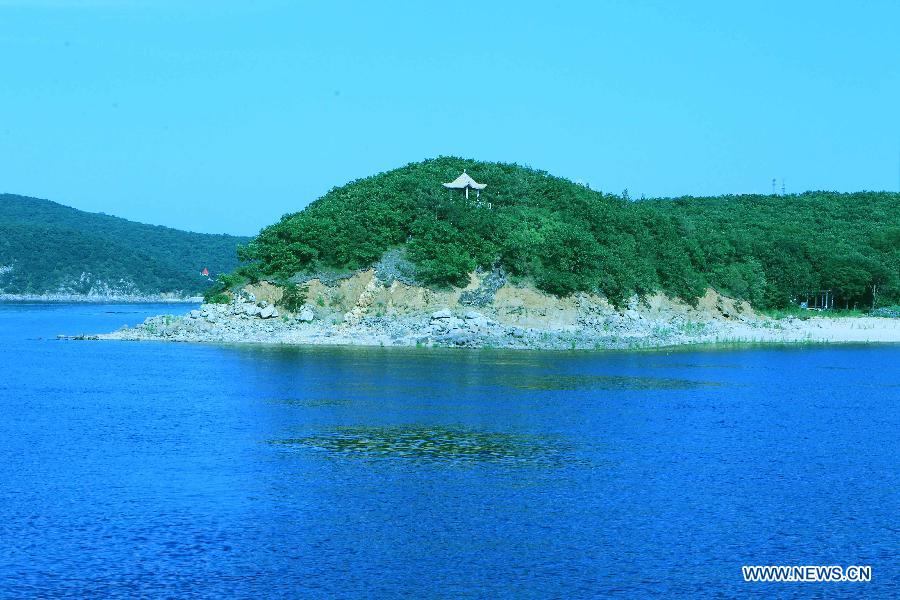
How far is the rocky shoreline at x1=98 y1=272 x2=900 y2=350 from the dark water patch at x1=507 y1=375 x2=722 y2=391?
18.1 meters

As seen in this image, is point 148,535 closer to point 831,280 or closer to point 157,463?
point 157,463

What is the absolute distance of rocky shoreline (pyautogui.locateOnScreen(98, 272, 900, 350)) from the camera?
2618 inches

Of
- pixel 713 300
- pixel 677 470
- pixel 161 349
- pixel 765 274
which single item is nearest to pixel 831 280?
pixel 765 274

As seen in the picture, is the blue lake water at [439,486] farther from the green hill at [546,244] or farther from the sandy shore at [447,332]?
the green hill at [546,244]

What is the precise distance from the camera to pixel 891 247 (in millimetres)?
117125

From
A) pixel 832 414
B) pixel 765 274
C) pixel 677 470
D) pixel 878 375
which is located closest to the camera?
pixel 677 470

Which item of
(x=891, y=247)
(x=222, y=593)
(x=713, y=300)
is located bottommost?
(x=222, y=593)

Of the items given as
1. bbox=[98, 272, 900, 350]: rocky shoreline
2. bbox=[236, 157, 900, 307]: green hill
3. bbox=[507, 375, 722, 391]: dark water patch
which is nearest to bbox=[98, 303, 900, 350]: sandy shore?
bbox=[98, 272, 900, 350]: rocky shoreline

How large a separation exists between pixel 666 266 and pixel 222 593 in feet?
235

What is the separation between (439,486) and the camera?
23250 millimetres

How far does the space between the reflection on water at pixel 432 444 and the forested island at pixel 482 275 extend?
34291mm

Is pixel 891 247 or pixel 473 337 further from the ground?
pixel 891 247

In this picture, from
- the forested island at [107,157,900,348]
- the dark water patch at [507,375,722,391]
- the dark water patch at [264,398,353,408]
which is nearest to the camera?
the dark water patch at [264,398,353,408]

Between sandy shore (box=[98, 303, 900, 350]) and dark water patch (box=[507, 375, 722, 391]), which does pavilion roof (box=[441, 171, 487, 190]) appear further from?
dark water patch (box=[507, 375, 722, 391])
